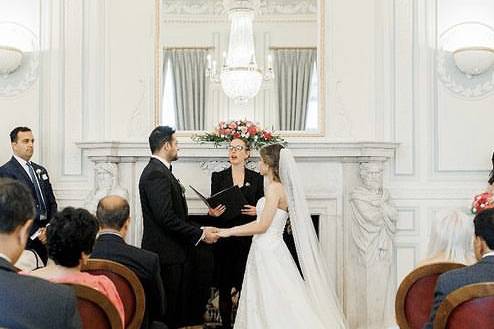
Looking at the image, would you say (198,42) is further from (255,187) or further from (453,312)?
(453,312)

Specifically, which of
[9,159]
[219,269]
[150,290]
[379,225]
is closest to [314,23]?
[379,225]

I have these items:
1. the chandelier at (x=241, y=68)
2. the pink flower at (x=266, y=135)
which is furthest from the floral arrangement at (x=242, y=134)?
the chandelier at (x=241, y=68)

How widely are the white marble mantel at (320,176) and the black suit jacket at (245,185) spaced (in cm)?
32

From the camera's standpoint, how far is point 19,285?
1.92 meters

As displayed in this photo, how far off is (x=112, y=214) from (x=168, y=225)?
1293 millimetres

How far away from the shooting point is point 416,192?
6461mm

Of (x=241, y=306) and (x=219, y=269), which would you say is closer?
(x=241, y=306)

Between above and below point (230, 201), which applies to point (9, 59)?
above

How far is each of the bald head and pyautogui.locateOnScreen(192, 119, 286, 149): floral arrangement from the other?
9.33 feet

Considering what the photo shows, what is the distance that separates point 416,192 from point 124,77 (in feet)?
9.43

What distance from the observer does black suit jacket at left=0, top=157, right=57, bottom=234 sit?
5836 millimetres

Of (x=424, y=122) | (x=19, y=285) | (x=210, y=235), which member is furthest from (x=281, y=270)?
(x=19, y=285)

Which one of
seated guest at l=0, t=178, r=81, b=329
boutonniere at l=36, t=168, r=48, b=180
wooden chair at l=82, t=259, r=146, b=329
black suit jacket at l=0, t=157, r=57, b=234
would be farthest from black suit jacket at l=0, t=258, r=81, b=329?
boutonniere at l=36, t=168, r=48, b=180

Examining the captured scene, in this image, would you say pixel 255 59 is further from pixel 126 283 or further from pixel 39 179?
pixel 126 283
